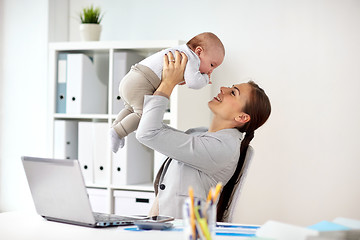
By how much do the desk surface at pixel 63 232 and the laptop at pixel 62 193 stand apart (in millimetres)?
30

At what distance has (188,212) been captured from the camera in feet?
4.16

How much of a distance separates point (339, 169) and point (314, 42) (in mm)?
797

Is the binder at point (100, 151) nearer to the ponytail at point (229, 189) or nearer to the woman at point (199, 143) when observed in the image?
the woman at point (199, 143)

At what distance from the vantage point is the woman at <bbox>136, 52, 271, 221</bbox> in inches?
81.5

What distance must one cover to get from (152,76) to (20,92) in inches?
77.5

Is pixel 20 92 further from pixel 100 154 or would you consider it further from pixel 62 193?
pixel 62 193

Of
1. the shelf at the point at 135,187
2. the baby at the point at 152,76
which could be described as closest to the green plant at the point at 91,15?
the shelf at the point at 135,187

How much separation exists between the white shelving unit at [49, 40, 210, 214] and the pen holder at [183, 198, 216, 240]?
71.0 inches

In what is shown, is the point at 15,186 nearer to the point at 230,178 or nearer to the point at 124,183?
the point at 124,183

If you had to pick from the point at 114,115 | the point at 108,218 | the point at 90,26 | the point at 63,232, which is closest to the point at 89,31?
the point at 90,26

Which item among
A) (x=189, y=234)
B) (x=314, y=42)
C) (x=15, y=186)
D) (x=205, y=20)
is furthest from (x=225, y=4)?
(x=189, y=234)

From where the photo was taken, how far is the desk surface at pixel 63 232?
5.12 feet

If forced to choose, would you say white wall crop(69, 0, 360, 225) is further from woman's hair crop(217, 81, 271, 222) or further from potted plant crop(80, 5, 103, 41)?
woman's hair crop(217, 81, 271, 222)

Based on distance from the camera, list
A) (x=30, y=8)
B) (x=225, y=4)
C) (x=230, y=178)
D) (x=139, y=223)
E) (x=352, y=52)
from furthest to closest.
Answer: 1. (x=30, y=8)
2. (x=225, y=4)
3. (x=352, y=52)
4. (x=230, y=178)
5. (x=139, y=223)
